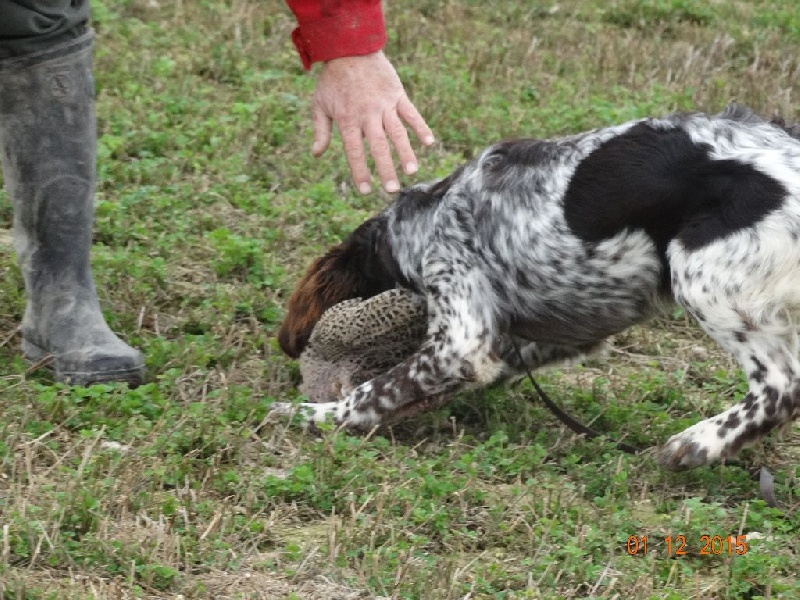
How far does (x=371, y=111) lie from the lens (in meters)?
3.67

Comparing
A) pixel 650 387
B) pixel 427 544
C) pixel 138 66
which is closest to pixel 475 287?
pixel 650 387

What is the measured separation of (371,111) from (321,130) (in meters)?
0.21

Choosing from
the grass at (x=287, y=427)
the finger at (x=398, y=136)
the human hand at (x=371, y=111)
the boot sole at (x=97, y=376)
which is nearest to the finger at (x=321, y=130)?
the human hand at (x=371, y=111)

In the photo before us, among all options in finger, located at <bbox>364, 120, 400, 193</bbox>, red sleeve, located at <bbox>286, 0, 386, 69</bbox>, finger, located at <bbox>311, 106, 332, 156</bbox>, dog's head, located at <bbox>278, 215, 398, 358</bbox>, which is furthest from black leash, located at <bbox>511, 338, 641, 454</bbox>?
red sleeve, located at <bbox>286, 0, 386, 69</bbox>

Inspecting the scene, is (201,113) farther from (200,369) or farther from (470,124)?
(200,369)

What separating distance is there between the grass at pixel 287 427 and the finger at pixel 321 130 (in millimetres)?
805

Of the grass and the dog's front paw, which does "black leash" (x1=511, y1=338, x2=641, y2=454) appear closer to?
the grass

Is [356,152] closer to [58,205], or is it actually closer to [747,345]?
[58,205]

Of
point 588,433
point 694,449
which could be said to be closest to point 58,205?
point 588,433

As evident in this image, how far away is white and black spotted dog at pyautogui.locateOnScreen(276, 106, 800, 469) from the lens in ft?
12.1

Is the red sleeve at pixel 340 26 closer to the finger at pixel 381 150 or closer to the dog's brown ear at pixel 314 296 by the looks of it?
the finger at pixel 381 150

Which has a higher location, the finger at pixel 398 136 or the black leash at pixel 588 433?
the finger at pixel 398 136

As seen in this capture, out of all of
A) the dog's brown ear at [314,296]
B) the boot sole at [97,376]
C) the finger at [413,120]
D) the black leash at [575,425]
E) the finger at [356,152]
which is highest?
the finger at [413,120]

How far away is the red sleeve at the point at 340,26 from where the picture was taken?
3.69 metres
